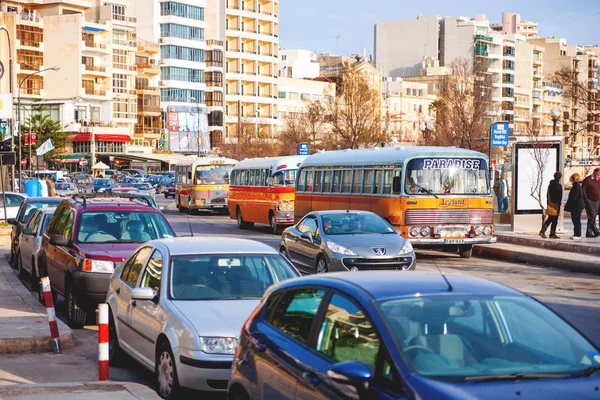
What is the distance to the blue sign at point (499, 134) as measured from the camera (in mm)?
30750

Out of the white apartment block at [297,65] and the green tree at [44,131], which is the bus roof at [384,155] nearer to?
the green tree at [44,131]

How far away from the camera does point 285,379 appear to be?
6.41 meters

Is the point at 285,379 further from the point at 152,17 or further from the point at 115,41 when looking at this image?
the point at 152,17

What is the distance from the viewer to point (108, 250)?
14.2 meters

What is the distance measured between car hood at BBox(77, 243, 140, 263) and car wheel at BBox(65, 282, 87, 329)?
55 cm

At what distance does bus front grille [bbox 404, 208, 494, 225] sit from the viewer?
79.2 feet

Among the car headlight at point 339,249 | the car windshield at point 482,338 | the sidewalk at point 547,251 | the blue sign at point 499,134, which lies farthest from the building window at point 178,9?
the car windshield at point 482,338

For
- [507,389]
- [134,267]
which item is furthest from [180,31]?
[507,389]

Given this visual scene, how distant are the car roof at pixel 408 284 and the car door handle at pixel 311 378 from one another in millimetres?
600

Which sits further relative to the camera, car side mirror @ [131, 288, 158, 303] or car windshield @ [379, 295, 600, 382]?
car side mirror @ [131, 288, 158, 303]

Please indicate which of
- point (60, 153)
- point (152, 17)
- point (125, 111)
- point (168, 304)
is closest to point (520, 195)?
point (168, 304)

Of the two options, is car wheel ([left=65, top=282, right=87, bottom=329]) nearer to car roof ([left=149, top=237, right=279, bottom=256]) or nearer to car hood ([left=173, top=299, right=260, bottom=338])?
car roof ([left=149, top=237, right=279, bottom=256])

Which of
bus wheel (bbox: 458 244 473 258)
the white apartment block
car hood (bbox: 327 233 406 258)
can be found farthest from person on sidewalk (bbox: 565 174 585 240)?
the white apartment block

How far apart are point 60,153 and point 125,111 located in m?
12.9
